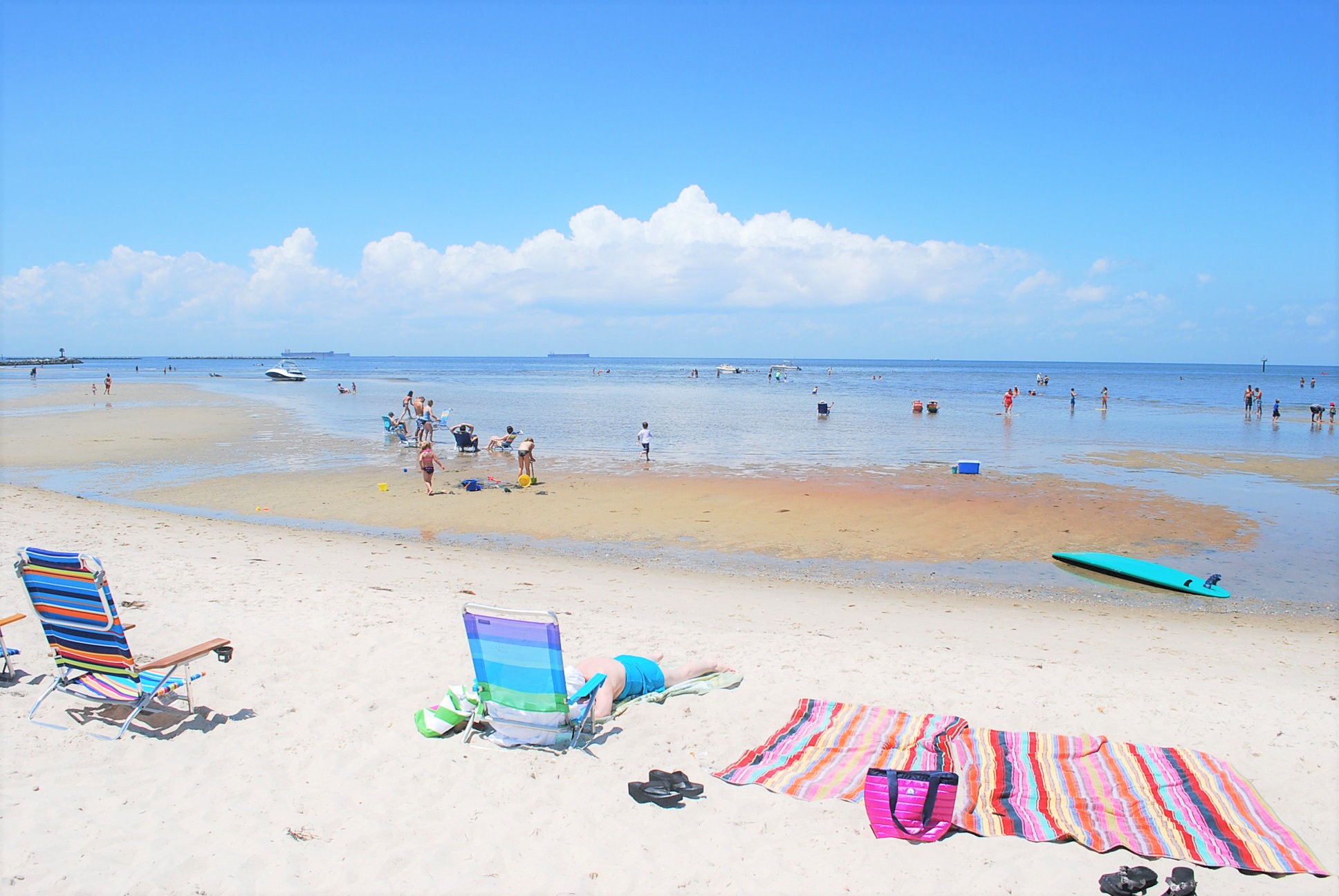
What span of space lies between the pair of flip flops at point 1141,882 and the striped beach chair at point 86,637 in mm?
5757

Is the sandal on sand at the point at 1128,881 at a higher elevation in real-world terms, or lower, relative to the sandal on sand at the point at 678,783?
lower

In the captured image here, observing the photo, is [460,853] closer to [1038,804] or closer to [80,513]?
[1038,804]

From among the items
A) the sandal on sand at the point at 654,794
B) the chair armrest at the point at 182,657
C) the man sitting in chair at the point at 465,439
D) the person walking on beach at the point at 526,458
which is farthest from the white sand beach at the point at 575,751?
the man sitting in chair at the point at 465,439

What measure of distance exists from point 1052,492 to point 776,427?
18.5m

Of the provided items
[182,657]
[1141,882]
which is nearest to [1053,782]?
[1141,882]

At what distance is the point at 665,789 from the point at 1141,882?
2.57 meters

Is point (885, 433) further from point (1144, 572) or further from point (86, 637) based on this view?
point (86, 637)

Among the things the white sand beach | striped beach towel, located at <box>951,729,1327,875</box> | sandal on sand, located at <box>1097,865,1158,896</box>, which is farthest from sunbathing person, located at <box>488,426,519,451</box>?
sandal on sand, located at <box>1097,865,1158,896</box>

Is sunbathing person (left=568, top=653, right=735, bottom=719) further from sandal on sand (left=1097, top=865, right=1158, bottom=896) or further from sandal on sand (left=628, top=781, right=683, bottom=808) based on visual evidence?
sandal on sand (left=1097, top=865, right=1158, bottom=896)

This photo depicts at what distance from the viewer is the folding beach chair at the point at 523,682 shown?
5.43 m

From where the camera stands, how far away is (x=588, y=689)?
5652 mm

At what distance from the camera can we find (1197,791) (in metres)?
4.98

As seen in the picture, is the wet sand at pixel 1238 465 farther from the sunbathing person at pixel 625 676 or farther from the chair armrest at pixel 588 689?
the chair armrest at pixel 588 689

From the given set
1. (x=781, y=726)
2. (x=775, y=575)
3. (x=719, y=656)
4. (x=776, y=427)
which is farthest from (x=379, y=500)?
(x=776, y=427)
